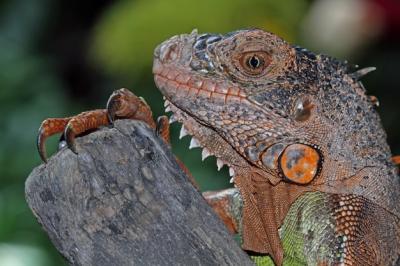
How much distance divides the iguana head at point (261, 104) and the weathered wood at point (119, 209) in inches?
15.4

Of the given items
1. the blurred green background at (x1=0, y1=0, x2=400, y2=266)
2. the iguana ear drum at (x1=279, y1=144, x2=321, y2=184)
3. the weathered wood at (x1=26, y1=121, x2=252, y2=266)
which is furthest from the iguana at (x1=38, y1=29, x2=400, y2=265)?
the blurred green background at (x1=0, y1=0, x2=400, y2=266)

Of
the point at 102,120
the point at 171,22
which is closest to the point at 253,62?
the point at 102,120

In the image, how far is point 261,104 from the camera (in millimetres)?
3297

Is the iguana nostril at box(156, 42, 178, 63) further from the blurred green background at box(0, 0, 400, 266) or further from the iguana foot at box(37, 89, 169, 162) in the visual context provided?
the blurred green background at box(0, 0, 400, 266)

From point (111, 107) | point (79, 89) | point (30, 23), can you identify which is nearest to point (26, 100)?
Answer: point (30, 23)

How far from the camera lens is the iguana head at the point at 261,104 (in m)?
3.28

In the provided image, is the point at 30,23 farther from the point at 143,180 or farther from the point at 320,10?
the point at 143,180

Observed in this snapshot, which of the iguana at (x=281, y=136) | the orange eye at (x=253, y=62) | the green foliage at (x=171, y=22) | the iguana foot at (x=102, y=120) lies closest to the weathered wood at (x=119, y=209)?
the iguana foot at (x=102, y=120)

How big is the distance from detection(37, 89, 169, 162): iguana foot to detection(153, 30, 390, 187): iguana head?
0.16 m

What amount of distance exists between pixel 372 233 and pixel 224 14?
6.63 meters

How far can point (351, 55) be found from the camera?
30.6 feet

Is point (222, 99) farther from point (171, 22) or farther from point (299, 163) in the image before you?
point (171, 22)

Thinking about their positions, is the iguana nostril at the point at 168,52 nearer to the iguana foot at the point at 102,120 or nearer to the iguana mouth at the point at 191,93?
the iguana mouth at the point at 191,93

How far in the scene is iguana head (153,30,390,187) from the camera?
10.8 ft
